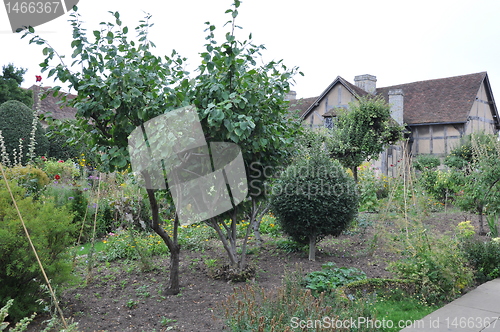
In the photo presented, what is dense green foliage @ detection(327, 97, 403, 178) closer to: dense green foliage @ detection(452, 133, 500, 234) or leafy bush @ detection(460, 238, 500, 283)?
dense green foliage @ detection(452, 133, 500, 234)

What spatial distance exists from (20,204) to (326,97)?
1621 centimetres

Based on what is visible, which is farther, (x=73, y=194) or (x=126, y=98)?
(x=73, y=194)

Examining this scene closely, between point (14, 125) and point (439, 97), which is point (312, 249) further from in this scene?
point (439, 97)

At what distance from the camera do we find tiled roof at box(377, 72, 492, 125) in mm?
16922

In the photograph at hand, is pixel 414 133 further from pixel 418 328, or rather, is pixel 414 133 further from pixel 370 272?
pixel 418 328

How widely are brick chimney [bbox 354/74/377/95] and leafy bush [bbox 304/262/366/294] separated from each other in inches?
638

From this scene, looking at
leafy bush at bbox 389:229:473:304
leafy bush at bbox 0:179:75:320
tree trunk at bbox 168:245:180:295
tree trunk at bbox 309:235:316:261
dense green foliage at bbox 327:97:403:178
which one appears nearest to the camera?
leafy bush at bbox 0:179:75:320

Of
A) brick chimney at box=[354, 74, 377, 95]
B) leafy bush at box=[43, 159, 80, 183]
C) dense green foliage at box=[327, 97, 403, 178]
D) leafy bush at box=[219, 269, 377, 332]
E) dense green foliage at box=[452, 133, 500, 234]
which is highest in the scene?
brick chimney at box=[354, 74, 377, 95]

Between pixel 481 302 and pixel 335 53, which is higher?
pixel 335 53

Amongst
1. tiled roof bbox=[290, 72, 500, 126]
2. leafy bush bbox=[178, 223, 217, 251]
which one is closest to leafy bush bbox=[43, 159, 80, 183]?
leafy bush bbox=[178, 223, 217, 251]

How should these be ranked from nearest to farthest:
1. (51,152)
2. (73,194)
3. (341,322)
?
(341,322), (73,194), (51,152)

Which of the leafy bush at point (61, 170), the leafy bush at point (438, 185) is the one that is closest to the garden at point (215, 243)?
the leafy bush at point (61, 170)

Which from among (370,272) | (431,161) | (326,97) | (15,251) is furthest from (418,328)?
(326,97)

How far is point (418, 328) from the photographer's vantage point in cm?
329
